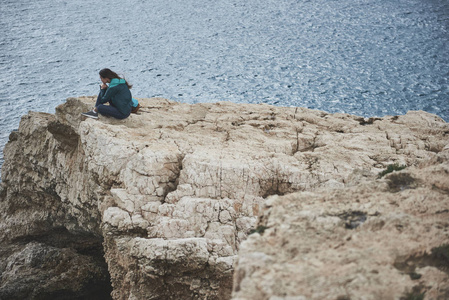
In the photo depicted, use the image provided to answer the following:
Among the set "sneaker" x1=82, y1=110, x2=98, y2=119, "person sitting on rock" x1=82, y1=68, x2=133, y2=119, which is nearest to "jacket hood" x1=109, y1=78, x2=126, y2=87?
"person sitting on rock" x1=82, y1=68, x2=133, y2=119

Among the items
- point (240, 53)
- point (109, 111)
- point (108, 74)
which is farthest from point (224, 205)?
point (240, 53)

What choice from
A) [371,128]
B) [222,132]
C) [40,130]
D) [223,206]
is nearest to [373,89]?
[371,128]

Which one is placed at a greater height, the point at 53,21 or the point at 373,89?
the point at 53,21

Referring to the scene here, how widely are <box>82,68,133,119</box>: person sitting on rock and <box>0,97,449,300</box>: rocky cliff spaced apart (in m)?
0.22

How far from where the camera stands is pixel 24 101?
12359 millimetres

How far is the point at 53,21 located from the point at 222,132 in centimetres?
1111

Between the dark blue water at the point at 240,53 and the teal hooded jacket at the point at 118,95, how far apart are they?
139 inches

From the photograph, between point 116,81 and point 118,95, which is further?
point 116,81

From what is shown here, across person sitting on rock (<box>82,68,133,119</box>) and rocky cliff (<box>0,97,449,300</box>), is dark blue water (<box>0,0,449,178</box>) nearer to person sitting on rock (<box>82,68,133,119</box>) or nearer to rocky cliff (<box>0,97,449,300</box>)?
rocky cliff (<box>0,97,449,300</box>)

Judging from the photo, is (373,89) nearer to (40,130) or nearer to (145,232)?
(145,232)

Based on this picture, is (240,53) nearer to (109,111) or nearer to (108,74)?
(108,74)

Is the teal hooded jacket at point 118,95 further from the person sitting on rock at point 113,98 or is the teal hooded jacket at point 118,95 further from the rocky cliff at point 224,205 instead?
the rocky cliff at point 224,205

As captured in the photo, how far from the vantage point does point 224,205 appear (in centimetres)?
639

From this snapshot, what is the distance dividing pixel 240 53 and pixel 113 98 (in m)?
6.33
